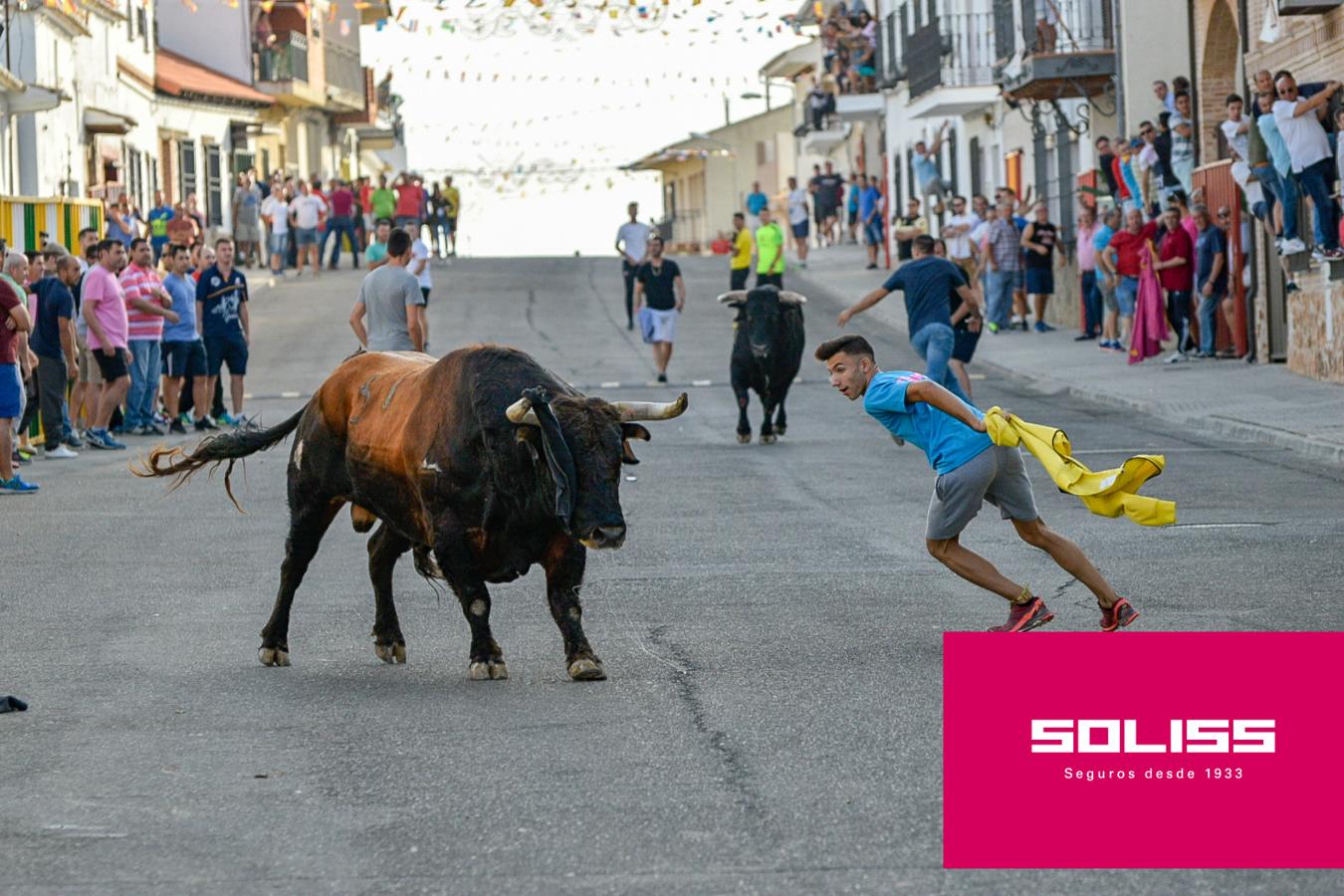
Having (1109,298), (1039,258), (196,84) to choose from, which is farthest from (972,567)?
(196,84)

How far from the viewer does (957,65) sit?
4388 centimetres

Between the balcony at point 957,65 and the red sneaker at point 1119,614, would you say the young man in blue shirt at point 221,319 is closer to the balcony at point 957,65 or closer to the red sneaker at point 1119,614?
the red sneaker at point 1119,614

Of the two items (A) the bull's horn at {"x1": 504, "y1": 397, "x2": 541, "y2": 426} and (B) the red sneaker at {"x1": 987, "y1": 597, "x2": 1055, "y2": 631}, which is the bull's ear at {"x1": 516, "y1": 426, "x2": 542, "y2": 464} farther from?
(B) the red sneaker at {"x1": 987, "y1": 597, "x2": 1055, "y2": 631}

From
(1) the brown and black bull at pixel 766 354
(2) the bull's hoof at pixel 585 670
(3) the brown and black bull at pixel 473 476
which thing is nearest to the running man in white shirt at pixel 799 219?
(1) the brown and black bull at pixel 766 354

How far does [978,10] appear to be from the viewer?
4494cm

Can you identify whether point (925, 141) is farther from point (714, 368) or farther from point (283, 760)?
point (283, 760)

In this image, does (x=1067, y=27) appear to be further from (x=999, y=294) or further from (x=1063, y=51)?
(x=999, y=294)

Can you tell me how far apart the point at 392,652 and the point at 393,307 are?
767 cm

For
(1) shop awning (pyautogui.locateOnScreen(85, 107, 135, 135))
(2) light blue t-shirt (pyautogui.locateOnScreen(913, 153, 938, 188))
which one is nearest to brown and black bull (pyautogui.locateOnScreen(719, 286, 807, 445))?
(1) shop awning (pyautogui.locateOnScreen(85, 107, 135, 135))

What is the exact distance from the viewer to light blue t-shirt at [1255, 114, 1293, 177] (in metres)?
22.1

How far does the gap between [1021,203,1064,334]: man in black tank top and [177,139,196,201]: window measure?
2381 centimetres

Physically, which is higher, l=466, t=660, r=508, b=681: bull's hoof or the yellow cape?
the yellow cape

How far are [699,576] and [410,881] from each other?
5.91 m

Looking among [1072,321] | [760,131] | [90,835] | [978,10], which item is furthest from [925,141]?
[90,835]
